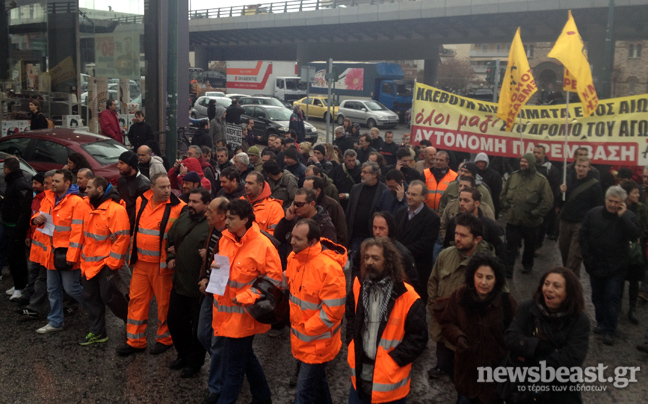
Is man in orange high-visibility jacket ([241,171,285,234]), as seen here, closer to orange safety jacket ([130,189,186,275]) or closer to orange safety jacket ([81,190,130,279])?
orange safety jacket ([130,189,186,275])

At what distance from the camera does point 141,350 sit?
253 inches

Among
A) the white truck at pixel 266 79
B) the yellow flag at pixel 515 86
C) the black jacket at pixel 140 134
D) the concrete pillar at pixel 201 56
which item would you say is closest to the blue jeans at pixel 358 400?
the yellow flag at pixel 515 86

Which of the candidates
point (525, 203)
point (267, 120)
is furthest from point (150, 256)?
point (267, 120)

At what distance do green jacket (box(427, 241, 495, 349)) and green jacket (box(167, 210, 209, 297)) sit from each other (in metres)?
2.13

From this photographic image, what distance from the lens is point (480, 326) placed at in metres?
4.40

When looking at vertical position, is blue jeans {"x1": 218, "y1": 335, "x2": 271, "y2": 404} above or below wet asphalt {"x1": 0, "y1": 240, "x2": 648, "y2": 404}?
above

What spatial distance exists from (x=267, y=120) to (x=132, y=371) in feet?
65.6

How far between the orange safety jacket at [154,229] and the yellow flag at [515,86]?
6156mm

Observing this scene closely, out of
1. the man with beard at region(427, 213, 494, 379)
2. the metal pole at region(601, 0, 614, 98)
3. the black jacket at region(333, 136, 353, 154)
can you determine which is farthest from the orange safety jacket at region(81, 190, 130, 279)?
the metal pole at region(601, 0, 614, 98)

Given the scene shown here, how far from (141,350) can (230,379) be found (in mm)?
1837

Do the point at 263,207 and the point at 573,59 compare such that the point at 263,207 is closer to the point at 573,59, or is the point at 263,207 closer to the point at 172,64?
the point at 172,64

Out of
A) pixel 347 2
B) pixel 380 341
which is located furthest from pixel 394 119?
pixel 380 341

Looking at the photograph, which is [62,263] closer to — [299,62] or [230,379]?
[230,379]

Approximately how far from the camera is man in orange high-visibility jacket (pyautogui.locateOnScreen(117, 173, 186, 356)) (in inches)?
239
